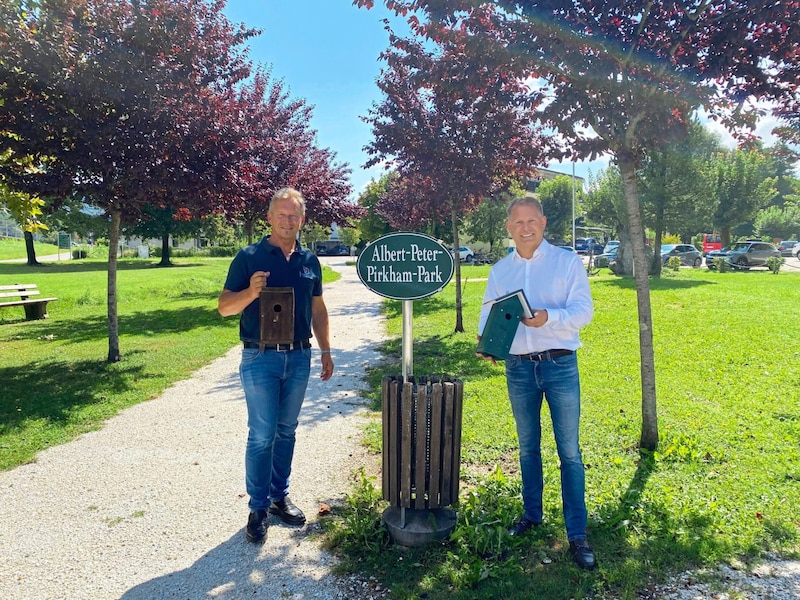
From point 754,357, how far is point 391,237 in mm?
6594

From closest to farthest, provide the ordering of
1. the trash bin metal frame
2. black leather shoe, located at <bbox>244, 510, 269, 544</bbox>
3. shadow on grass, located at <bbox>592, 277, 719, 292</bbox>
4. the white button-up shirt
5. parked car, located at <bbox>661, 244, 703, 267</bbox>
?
the white button-up shirt < the trash bin metal frame < black leather shoe, located at <bbox>244, 510, 269, 544</bbox> < shadow on grass, located at <bbox>592, 277, 719, 292</bbox> < parked car, located at <bbox>661, 244, 703, 267</bbox>

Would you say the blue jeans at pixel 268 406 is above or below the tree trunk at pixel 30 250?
below

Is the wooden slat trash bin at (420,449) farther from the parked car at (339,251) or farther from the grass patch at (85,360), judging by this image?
the parked car at (339,251)

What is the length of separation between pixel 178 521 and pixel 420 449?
1641mm

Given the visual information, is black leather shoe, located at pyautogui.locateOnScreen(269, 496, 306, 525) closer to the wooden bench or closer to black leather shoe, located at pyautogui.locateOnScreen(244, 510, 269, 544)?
black leather shoe, located at pyautogui.locateOnScreen(244, 510, 269, 544)

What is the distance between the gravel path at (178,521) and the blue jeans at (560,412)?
0.50m

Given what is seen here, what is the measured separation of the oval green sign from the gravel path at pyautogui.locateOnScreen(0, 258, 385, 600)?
156 centimetres

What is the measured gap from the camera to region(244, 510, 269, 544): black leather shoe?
10.2 feet

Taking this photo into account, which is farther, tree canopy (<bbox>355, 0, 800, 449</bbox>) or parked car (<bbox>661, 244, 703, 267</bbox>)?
parked car (<bbox>661, 244, 703, 267</bbox>)

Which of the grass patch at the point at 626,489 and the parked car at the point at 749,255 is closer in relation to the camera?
the grass patch at the point at 626,489

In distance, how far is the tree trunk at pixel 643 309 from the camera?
4.13 meters

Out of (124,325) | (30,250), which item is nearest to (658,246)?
(124,325)

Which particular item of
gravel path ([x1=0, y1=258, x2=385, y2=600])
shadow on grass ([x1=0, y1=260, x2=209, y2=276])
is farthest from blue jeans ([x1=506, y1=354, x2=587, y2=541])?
shadow on grass ([x1=0, y1=260, x2=209, y2=276])

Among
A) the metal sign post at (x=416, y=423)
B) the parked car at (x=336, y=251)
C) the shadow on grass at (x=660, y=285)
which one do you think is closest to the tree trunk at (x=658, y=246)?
the shadow on grass at (x=660, y=285)
